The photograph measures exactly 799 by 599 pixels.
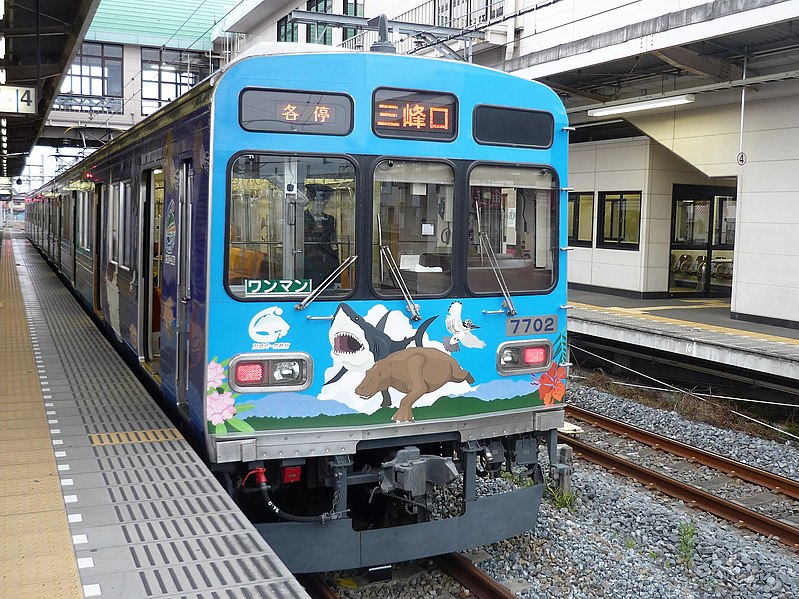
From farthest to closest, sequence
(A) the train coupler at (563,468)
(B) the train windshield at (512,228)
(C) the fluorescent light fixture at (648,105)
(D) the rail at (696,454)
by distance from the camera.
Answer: (C) the fluorescent light fixture at (648,105) → (D) the rail at (696,454) → (A) the train coupler at (563,468) → (B) the train windshield at (512,228)

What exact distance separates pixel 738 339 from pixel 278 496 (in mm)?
7759

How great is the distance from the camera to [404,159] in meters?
4.92

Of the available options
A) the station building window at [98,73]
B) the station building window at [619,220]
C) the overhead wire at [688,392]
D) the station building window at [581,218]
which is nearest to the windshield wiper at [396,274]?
the overhead wire at [688,392]

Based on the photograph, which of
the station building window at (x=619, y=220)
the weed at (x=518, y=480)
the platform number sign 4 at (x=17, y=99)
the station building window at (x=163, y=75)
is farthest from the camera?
the station building window at (x=163, y=75)

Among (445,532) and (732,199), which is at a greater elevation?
(732,199)

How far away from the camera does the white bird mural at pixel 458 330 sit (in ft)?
16.6

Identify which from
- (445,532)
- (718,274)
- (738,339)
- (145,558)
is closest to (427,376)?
(445,532)

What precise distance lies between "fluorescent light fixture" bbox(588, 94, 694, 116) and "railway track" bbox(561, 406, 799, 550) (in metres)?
5.21

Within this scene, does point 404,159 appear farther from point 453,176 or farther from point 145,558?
point 145,558

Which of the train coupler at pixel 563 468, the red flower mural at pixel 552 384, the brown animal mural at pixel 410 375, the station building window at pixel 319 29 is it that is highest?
the station building window at pixel 319 29

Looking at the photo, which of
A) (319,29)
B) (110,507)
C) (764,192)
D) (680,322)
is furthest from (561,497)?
(319,29)

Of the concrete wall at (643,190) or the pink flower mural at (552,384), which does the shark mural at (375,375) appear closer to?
the pink flower mural at (552,384)

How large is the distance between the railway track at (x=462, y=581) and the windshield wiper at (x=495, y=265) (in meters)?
1.68

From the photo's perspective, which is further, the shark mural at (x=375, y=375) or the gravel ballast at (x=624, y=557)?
the gravel ballast at (x=624, y=557)
